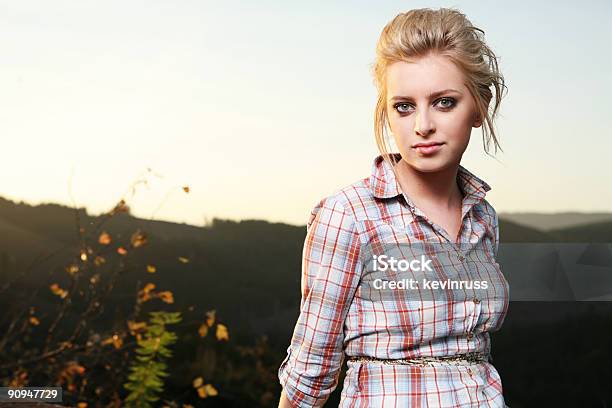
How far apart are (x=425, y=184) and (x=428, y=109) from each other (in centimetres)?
17

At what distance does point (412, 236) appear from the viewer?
1.49m

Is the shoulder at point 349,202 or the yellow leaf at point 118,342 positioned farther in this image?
the yellow leaf at point 118,342

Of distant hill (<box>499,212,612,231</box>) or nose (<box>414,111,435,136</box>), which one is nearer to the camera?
nose (<box>414,111,435,136</box>)

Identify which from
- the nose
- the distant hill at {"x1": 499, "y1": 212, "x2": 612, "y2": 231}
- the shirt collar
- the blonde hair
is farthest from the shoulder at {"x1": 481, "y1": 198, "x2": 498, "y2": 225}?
the distant hill at {"x1": 499, "y1": 212, "x2": 612, "y2": 231}

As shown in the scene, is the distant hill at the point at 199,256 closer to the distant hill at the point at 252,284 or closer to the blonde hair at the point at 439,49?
the distant hill at the point at 252,284

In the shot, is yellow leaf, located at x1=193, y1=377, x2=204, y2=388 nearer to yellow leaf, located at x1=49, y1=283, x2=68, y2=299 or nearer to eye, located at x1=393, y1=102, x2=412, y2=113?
yellow leaf, located at x1=49, y1=283, x2=68, y2=299

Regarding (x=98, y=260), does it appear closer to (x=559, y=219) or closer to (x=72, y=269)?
(x=72, y=269)

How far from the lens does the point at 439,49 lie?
1.46 meters

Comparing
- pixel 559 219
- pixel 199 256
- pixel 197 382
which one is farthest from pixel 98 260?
pixel 559 219

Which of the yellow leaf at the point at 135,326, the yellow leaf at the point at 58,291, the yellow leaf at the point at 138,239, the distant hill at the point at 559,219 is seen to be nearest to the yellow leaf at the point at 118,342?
the yellow leaf at the point at 135,326

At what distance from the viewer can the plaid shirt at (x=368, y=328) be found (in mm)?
1399

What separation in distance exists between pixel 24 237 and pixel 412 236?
127 inches

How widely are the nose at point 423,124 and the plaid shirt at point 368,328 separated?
128mm

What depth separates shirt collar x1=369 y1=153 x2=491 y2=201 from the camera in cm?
150
